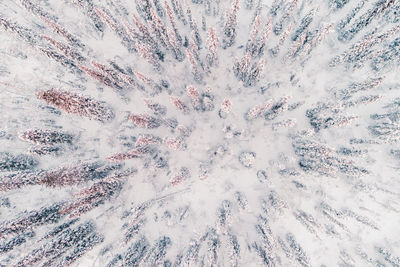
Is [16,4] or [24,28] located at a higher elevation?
[16,4]

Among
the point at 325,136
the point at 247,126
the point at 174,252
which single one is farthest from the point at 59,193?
the point at 325,136

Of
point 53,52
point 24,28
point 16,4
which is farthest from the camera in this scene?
point 16,4

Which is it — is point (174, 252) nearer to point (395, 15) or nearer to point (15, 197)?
point (15, 197)

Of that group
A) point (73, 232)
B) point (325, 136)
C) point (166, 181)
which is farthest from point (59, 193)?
point (325, 136)

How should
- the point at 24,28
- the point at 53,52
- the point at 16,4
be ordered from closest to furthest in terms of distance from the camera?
the point at 53,52, the point at 24,28, the point at 16,4

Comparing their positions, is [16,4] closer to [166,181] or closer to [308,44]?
[166,181]

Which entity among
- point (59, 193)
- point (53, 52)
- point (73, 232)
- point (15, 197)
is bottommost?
point (73, 232)

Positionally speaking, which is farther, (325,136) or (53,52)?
(325,136)
